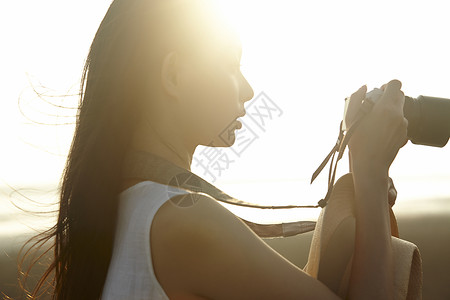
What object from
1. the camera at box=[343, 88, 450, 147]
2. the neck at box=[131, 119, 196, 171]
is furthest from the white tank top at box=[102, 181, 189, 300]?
the camera at box=[343, 88, 450, 147]

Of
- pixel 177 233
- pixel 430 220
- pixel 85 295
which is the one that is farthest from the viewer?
pixel 430 220

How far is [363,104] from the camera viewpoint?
136 cm

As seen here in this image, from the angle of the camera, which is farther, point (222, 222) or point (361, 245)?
point (361, 245)

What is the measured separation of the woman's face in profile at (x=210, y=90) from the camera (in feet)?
4.15

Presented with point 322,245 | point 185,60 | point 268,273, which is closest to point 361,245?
point 322,245

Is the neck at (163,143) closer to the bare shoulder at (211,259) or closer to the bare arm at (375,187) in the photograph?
the bare shoulder at (211,259)

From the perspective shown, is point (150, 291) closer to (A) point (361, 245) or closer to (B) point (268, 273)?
(B) point (268, 273)

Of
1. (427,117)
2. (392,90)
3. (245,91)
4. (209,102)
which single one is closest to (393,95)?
(392,90)

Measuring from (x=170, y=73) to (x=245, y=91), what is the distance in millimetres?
222

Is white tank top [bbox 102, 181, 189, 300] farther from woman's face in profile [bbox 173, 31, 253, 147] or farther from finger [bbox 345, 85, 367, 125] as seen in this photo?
finger [bbox 345, 85, 367, 125]

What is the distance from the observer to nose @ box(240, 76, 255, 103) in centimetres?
135

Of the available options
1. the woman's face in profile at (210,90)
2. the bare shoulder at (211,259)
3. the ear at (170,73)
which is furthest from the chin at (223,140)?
the bare shoulder at (211,259)

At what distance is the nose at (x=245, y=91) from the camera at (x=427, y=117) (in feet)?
1.61

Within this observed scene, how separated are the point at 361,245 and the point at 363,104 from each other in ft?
1.28
